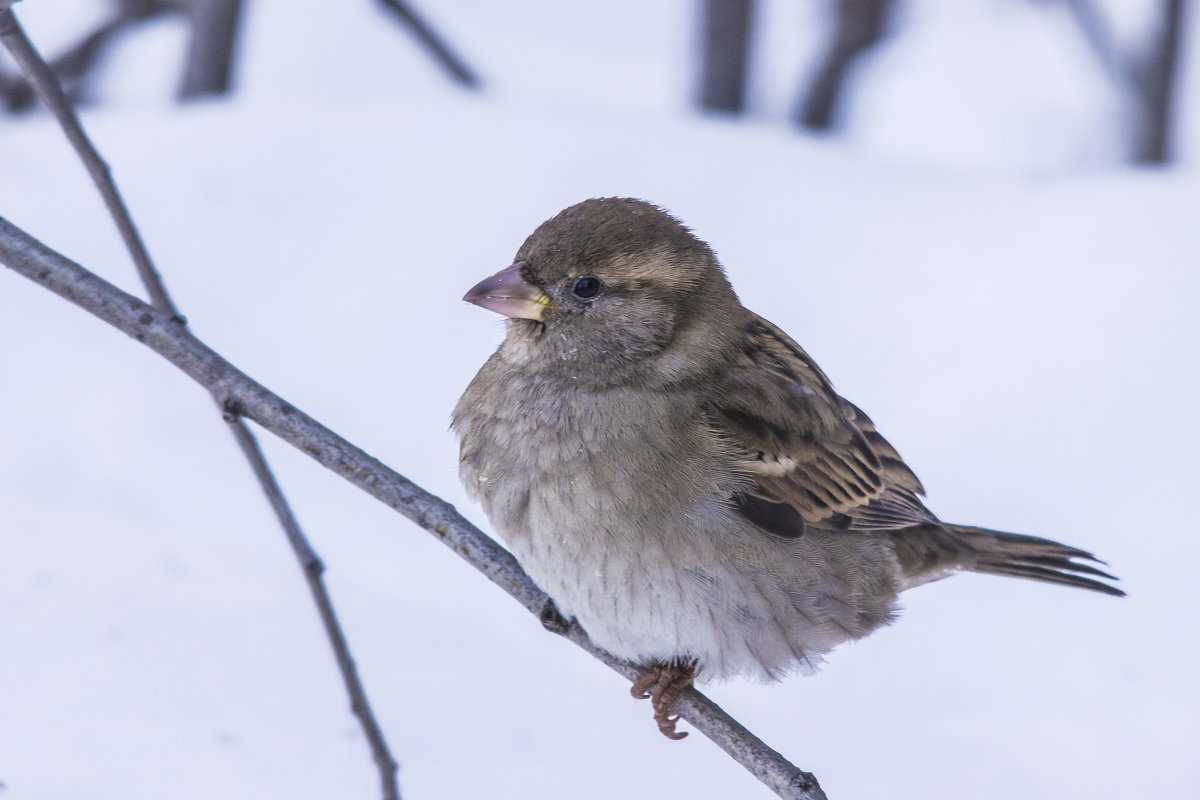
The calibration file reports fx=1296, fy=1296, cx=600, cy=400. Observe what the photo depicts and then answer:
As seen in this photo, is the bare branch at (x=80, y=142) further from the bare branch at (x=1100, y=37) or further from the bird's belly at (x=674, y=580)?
the bare branch at (x=1100, y=37)

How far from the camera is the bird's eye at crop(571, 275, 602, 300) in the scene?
2336mm

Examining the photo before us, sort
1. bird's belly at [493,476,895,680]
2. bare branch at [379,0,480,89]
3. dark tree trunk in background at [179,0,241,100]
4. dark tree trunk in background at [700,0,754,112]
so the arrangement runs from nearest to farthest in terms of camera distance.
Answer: bird's belly at [493,476,895,680] < dark tree trunk in background at [179,0,241,100] < dark tree trunk in background at [700,0,754,112] < bare branch at [379,0,480,89]

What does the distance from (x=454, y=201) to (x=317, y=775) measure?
7.98 feet

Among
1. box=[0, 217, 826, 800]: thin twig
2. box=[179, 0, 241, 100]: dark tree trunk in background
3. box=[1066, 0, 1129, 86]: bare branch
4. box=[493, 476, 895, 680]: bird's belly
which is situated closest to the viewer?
box=[0, 217, 826, 800]: thin twig

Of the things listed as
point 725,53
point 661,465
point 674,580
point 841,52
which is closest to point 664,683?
point 674,580

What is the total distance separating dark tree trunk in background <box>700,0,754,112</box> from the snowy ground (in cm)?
71

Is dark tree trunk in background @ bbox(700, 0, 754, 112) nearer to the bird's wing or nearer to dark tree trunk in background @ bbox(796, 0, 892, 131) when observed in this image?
dark tree trunk in background @ bbox(796, 0, 892, 131)

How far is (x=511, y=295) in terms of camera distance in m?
2.30

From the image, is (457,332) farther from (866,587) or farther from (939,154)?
(939,154)

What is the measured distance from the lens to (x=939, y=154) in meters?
7.77

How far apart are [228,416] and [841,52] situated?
4655 mm

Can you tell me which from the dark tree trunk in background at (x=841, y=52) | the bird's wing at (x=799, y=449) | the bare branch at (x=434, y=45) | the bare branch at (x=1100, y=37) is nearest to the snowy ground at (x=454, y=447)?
the bird's wing at (x=799, y=449)

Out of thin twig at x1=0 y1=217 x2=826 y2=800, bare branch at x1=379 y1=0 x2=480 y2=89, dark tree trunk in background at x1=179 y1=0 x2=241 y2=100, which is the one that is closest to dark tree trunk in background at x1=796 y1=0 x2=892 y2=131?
bare branch at x1=379 y1=0 x2=480 y2=89

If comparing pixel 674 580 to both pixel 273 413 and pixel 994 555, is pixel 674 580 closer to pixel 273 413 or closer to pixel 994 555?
pixel 273 413
